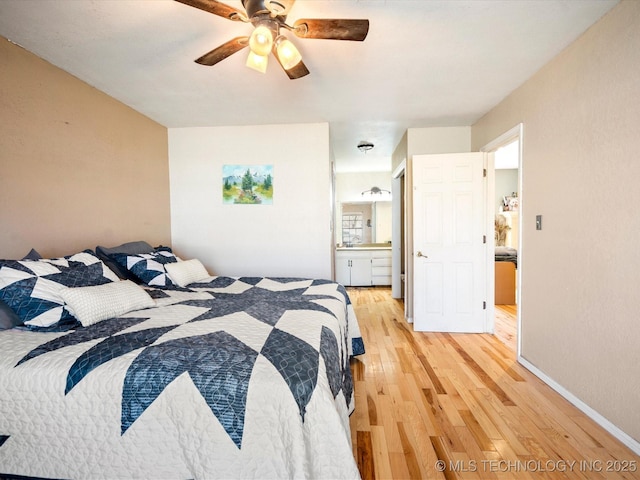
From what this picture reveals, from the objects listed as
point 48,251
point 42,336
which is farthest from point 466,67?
point 48,251

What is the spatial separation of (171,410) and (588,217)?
2.46m

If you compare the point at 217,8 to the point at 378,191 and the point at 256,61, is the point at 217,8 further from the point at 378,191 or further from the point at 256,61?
the point at 378,191

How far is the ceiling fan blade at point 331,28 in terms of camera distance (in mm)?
1376

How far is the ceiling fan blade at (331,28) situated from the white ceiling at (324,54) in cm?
23

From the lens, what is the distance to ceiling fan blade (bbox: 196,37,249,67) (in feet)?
5.18

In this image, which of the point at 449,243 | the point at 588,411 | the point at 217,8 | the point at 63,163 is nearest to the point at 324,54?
the point at 217,8

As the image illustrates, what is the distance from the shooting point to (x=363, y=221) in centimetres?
590

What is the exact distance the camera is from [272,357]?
109cm

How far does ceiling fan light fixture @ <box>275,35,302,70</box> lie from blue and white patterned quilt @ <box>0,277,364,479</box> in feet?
5.00

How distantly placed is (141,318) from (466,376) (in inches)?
91.8

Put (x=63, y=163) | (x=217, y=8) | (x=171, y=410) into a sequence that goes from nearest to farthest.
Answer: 1. (x=171, y=410)
2. (x=217, y=8)
3. (x=63, y=163)

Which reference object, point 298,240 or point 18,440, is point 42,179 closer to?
point 18,440

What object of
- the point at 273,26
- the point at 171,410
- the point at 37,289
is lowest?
the point at 171,410

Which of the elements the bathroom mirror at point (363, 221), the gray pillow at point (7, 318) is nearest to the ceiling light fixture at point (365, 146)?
the bathroom mirror at point (363, 221)
